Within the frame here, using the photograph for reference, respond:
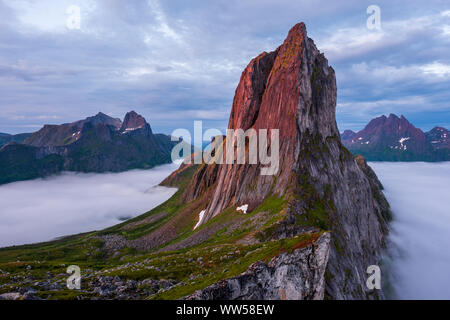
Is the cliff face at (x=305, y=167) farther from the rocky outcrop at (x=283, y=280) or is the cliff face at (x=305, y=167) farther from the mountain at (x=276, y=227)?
the rocky outcrop at (x=283, y=280)

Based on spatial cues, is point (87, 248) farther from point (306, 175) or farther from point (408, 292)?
point (408, 292)

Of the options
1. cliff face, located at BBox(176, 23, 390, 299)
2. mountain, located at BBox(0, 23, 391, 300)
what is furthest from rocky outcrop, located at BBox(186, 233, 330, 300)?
cliff face, located at BBox(176, 23, 390, 299)

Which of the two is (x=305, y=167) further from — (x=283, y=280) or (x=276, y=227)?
(x=283, y=280)

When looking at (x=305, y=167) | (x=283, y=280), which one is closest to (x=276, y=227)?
(x=305, y=167)

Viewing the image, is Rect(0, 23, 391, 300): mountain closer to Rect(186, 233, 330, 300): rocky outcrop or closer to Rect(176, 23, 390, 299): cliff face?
Rect(186, 233, 330, 300): rocky outcrop

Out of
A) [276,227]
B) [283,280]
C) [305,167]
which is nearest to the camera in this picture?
[283,280]

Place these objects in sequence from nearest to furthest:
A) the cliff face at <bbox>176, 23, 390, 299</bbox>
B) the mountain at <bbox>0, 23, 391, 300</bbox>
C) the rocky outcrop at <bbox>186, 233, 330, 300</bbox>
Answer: the rocky outcrop at <bbox>186, 233, 330, 300</bbox> → the mountain at <bbox>0, 23, 391, 300</bbox> → the cliff face at <bbox>176, 23, 390, 299</bbox>
